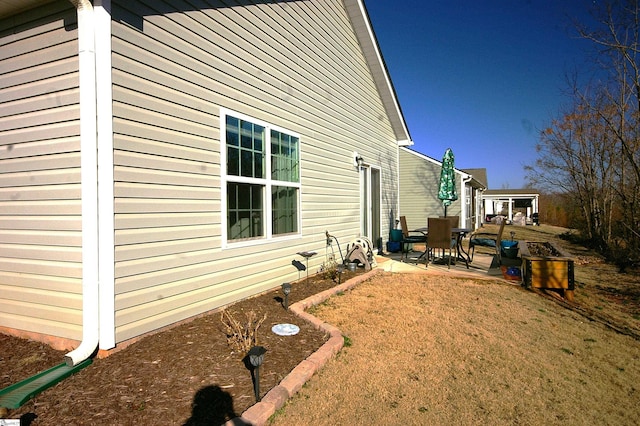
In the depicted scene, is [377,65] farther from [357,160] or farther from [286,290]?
[286,290]

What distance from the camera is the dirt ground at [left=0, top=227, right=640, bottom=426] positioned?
7.67ft

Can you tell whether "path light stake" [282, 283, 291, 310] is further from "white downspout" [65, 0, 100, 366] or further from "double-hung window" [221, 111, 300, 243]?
"white downspout" [65, 0, 100, 366]

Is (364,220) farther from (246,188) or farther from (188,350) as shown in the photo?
(188,350)

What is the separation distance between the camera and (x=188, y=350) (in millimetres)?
3066

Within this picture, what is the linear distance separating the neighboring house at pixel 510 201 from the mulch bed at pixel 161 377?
110 feet

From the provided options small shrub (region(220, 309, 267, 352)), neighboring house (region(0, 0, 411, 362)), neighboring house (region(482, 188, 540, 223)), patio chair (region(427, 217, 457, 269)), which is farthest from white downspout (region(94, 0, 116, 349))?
neighboring house (region(482, 188, 540, 223))

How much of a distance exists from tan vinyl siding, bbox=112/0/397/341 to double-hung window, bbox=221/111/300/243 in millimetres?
177

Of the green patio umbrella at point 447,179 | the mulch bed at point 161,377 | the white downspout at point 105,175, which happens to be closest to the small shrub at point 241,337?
the mulch bed at point 161,377

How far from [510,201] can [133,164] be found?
1385 inches

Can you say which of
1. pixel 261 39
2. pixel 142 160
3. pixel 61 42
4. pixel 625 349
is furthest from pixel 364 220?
pixel 61 42

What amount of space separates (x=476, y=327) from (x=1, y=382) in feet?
15.1

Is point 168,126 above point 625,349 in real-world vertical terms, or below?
above

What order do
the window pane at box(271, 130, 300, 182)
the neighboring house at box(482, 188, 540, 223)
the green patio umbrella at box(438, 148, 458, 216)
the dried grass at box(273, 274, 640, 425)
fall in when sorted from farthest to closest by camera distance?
1. the neighboring house at box(482, 188, 540, 223)
2. the green patio umbrella at box(438, 148, 458, 216)
3. the window pane at box(271, 130, 300, 182)
4. the dried grass at box(273, 274, 640, 425)

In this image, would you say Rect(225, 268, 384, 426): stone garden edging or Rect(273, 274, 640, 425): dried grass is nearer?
Rect(225, 268, 384, 426): stone garden edging
